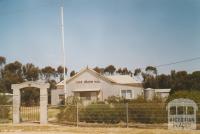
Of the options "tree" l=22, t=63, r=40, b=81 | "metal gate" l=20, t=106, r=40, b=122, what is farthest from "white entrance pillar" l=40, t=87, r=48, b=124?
"tree" l=22, t=63, r=40, b=81

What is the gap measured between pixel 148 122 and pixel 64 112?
18.6 feet

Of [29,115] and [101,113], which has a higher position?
[101,113]

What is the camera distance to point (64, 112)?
2672 cm

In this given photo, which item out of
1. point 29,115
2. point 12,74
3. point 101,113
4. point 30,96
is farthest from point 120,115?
point 12,74

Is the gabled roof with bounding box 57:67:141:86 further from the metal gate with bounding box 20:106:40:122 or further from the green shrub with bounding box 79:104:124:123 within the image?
the green shrub with bounding box 79:104:124:123

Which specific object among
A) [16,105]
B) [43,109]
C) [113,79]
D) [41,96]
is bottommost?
[43,109]

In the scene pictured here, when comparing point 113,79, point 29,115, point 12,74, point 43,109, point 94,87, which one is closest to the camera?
point 43,109

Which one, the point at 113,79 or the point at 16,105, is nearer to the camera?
the point at 16,105

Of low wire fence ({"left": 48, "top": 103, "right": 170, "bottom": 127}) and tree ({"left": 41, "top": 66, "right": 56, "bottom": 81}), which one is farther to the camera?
tree ({"left": 41, "top": 66, "right": 56, "bottom": 81})

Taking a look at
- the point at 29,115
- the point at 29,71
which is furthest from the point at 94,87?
the point at 29,71

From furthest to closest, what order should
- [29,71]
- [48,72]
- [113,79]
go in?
[48,72], [29,71], [113,79]

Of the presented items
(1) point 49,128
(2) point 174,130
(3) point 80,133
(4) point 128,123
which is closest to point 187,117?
(2) point 174,130

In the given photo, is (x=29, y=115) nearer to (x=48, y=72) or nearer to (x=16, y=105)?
(x=16, y=105)

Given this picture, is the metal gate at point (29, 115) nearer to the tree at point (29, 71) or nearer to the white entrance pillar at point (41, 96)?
the white entrance pillar at point (41, 96)
